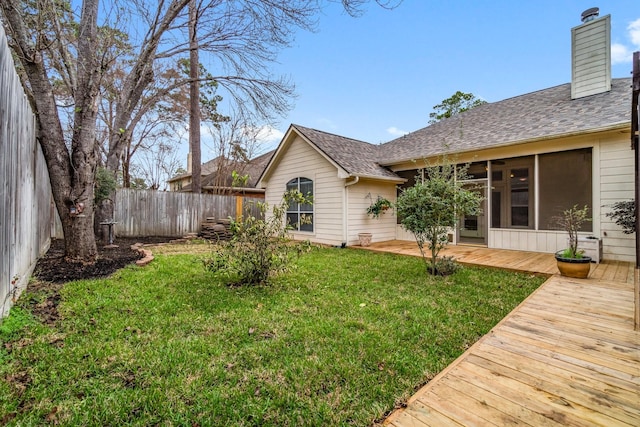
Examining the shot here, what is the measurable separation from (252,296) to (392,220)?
7.08 meters

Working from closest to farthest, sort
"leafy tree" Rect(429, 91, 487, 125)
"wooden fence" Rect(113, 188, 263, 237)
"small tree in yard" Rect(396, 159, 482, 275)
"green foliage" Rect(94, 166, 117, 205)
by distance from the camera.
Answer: "small tree in yard" Rect(396, 159, 482, 275), "green foliage" Rect(94, 166, 117, 205), "wooden fence" Rect(113, 188, 263, 237), "leafy tree" Rect(429, 91, 487, 125)

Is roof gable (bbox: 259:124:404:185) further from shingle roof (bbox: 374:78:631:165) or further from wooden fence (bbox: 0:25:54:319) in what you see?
wooden fence (bbox: 0:25:54:319)

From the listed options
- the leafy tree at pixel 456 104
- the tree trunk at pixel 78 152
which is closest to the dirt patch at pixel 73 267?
the tree trunk at pixel 78 152

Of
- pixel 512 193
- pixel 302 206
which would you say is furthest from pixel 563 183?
pixel 302 206

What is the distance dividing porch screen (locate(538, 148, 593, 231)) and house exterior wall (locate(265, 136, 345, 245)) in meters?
5.08

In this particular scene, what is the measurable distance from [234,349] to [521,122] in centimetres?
912

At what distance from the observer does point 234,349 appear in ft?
8.35

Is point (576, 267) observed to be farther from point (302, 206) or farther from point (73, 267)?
point (73, 267)

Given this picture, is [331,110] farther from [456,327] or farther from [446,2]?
[456,327]

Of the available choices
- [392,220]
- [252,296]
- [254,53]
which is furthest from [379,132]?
[252,296]

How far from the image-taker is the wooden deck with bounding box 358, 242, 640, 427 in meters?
1.68

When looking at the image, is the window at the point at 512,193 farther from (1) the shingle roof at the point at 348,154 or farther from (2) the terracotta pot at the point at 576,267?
(1) the shingle roof at the point at 348,154

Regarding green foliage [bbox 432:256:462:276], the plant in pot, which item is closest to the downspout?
the plant in pot

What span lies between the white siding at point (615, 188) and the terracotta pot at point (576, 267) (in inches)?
83.1
